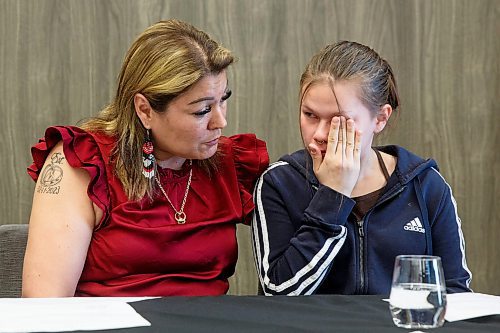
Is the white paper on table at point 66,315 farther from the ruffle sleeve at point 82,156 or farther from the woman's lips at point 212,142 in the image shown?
the woman's lips at point 212,142

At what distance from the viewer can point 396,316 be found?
1.16 metres

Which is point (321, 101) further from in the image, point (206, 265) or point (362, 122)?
point (206, 265)

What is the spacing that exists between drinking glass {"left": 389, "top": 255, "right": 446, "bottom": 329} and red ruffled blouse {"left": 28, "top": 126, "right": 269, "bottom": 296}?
77 centimetres

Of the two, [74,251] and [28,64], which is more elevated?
[28,64]

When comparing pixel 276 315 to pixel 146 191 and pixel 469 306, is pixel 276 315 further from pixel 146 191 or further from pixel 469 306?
pixel 146 191

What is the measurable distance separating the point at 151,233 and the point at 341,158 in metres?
0.44

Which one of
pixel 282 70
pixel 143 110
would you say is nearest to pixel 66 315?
pixel 143 110

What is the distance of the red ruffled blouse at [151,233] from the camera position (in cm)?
179

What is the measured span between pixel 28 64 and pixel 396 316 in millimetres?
2071

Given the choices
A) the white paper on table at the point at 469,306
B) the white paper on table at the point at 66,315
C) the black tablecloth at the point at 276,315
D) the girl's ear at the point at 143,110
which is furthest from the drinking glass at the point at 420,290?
the girl's ear at the point at 143,110

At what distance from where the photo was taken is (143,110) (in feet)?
6.22

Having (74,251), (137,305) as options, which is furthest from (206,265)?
(137,305)

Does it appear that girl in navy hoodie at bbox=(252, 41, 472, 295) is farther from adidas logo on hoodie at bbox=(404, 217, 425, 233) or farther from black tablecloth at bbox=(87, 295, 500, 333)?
black tablecloth at bbox=(87, 295, 500, 333)

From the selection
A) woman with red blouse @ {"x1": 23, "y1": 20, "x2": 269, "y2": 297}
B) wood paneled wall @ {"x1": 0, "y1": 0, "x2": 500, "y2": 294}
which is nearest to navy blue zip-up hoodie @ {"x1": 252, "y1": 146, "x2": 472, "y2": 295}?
woman with red blouse @ {"x1": 23, "y1": 20, "x2": 269, "y2": 297}
